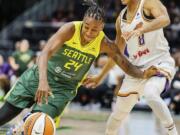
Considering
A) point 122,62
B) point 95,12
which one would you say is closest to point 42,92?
point 95,12

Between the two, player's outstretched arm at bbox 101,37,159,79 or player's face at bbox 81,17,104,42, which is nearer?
player's face at bbox 81,17,104,42

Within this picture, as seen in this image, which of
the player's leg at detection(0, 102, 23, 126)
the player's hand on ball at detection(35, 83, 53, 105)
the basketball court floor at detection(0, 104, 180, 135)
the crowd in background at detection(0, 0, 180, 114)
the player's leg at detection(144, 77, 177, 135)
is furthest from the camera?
the crowd in background at detection(0, 0, 180, 114)

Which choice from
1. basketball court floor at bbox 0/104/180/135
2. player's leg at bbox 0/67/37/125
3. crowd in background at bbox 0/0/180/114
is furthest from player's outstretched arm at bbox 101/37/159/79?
crowd in background at bbox 0/0/180/114

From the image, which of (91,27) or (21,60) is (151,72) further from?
(21,60)

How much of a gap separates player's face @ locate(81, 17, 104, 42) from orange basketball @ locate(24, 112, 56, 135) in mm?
968

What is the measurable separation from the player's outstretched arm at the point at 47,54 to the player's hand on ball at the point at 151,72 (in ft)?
3.63

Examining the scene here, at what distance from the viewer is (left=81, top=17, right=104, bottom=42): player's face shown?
19.3ft

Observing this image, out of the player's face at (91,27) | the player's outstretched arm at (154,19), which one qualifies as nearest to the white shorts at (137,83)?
the player's outstretched arm at (154,19)

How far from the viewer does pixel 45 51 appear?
18.8 feet

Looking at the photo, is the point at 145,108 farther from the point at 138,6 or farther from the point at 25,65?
the point at 138,6

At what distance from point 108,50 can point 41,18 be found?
13977mm

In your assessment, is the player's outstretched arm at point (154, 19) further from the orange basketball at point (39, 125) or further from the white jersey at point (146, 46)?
the orange basketball at point (39, 125)

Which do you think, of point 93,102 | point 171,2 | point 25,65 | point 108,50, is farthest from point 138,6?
point 171,2

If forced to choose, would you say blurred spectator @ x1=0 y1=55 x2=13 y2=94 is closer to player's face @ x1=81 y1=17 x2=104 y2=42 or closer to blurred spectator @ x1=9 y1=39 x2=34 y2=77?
blurred spectator @ x1=9 y1=39 x2=34 y2=77
